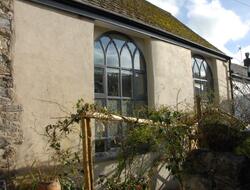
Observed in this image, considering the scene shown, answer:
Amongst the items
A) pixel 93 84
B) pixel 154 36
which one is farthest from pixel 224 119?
pixel 154 36

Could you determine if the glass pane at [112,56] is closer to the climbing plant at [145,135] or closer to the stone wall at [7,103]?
the climbing plant at [145,135]

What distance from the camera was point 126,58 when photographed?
31.5 ft

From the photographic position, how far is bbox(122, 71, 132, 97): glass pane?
30.9 feet

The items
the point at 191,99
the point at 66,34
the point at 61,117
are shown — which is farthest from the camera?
the point at 191,99

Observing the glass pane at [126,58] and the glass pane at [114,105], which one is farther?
the glass pane at [126,58]

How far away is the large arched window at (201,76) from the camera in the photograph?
12.7 meters

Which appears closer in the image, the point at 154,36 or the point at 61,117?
the point at 61,117

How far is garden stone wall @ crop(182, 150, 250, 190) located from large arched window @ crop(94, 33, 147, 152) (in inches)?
90.7

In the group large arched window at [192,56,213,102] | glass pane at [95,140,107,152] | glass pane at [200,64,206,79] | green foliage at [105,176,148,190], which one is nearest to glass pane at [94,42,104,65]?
glass pane at [95,140,107,152]

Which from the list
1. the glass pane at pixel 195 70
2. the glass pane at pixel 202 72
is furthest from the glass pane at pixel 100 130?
the glass pane at pixel 202 72

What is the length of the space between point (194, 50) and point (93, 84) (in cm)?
543

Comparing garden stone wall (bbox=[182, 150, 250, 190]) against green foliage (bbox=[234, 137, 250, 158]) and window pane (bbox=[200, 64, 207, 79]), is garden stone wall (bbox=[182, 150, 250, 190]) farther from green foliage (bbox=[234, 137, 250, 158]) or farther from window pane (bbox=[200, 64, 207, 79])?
window pane (bbox=[200, 64, 207, 79])

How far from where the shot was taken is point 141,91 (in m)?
10.0

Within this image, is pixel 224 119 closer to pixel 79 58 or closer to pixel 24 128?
pixel 79 58
